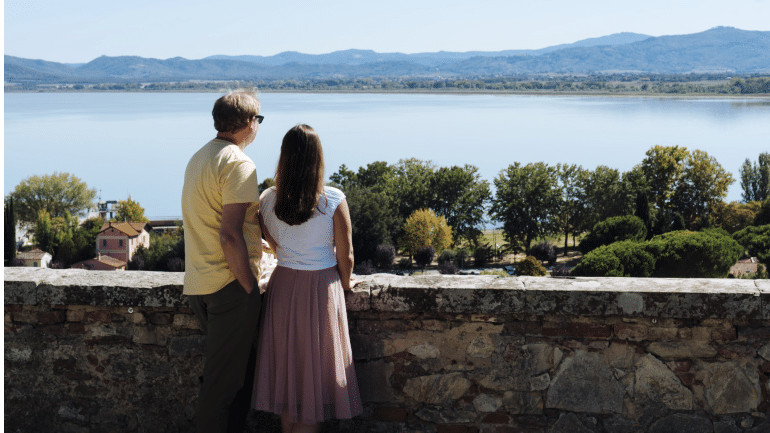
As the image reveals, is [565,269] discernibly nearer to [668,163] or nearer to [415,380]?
[668,163]

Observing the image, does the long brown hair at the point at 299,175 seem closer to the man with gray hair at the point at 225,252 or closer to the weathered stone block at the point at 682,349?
the man with gray hair at the point at 225,252

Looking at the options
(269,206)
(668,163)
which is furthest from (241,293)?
(668,163)

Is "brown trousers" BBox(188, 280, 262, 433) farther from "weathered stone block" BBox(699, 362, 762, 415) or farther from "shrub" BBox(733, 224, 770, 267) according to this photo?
"shrub" BBox(733, 224, 770, 267)

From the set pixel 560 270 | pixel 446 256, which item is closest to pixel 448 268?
pixel 446 256

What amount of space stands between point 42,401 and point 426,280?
85.5 inches

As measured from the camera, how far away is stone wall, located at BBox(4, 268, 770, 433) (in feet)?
11.8

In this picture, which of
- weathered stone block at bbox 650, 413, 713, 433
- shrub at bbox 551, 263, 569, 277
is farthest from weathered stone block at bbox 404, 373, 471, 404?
shrub at bbox 551, 263, 569, 277

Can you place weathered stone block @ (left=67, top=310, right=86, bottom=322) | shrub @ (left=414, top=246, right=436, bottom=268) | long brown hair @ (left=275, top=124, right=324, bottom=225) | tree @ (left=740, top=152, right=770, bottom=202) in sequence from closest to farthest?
long brown hair @ (left=275, top=124, right=324, bottom=225) < weathered stone block @ (left=67, top=310, right=86, bottom=322) < shrub @ (left=414, top=246, right=436, bottom=268) < tree @ (left=740, top=152, right=770, bottom=202)

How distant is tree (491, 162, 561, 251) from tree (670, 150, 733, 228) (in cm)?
1143

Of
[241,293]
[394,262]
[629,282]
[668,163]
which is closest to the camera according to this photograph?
[241,293]

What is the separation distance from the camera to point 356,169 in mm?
77125

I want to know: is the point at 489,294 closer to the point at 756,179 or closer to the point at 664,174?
the point at 664,174

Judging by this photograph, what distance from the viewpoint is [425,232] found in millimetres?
62562

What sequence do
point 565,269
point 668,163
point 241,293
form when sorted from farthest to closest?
point 668,163 → point 565,269 → point 241,293
